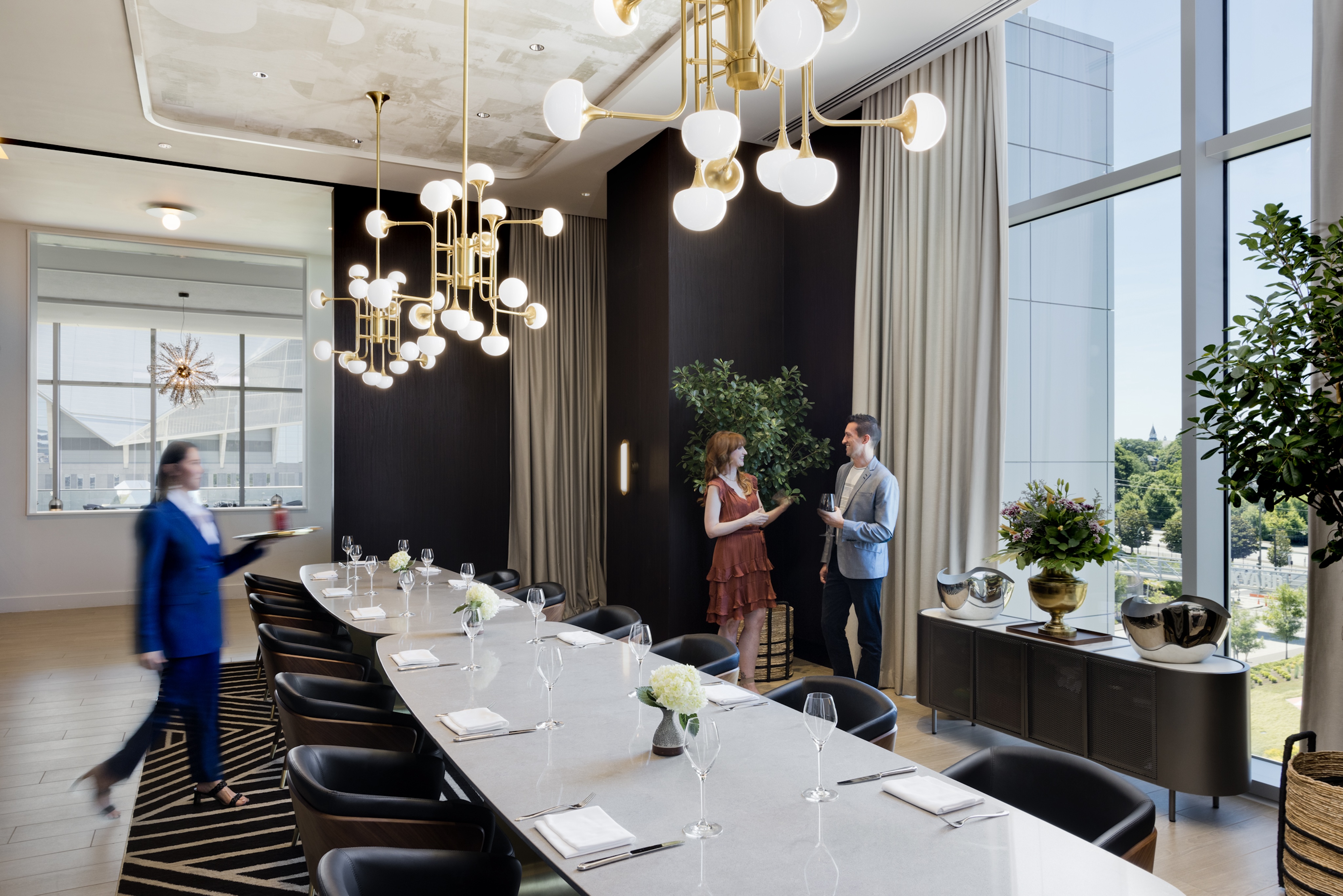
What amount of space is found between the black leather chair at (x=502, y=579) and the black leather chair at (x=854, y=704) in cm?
305

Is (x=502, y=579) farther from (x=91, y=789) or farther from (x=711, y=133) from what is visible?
(x=711, y=133)

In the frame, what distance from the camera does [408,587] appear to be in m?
4.61

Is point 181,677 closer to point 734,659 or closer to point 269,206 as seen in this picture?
point 734,659

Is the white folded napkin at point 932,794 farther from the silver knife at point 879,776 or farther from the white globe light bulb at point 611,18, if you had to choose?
the white globe light bulb at point 611,18

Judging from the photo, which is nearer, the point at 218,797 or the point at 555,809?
the point at 555,809

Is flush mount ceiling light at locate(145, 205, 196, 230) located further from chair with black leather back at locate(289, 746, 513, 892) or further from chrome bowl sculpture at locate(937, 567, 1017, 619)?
chrome bowl sculpture at locate(937, 567, 1017, 619)

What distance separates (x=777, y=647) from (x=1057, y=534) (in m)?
2.38

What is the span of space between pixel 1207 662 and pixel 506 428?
626 cm

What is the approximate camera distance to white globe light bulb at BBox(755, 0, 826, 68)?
5.72ft

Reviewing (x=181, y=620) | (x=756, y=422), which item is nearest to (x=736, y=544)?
(x=756, y=422)

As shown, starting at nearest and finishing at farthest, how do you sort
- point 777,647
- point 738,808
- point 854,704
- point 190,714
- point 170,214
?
point 738,808
point 854,704
point 190,714
point 777,647
point 170,214

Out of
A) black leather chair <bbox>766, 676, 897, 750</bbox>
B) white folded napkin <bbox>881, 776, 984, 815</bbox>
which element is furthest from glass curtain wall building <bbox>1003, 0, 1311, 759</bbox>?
white folded napkin <bbox>881, 776, 984, 815</bbox>

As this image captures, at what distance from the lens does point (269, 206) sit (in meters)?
8.26

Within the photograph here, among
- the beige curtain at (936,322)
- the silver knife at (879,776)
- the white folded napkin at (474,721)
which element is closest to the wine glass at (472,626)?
the white folded napkin at (474,721)
